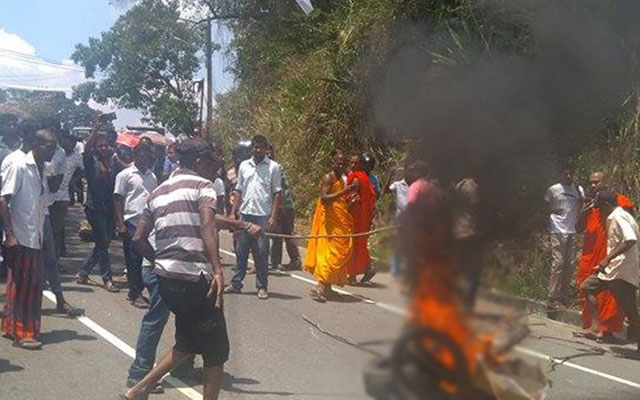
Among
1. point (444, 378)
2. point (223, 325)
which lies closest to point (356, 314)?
point (223, 325)

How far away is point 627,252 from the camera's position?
6652 mm

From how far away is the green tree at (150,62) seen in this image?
2275cm

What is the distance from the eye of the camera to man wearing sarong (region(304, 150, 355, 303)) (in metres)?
8.03

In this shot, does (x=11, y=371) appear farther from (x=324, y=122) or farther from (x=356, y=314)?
(x=324, y=122)

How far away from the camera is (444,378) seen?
1.72 meters

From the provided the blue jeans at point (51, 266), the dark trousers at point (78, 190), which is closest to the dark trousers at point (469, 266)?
the blue jeans at point (51, 266)

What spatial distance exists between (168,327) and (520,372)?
4.81m

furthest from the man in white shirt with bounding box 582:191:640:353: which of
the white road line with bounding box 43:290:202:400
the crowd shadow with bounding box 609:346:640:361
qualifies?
the white road line with bounding box 43:290:202:400

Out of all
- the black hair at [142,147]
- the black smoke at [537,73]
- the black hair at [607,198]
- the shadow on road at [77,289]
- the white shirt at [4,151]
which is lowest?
the shadow on road at [77,289]

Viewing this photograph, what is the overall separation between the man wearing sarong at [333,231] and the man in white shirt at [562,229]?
212 centimetres

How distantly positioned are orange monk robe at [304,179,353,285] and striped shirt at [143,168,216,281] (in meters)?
3.82

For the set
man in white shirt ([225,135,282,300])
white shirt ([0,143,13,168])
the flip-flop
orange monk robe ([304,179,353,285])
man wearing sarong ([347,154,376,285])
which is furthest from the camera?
man wearing sarong ([347,154,376,285])

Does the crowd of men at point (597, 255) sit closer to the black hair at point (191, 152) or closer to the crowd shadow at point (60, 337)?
the black hair at point (191, 152)

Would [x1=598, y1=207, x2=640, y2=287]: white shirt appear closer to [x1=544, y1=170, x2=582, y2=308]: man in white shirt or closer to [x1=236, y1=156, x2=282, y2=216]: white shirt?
[x1=544, y1=170, x2=582, y2=308]: man in white shirt
